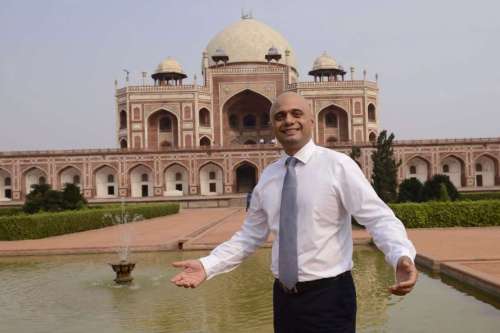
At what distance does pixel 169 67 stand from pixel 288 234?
35.0 meters

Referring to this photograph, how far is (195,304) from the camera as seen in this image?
16.2ft

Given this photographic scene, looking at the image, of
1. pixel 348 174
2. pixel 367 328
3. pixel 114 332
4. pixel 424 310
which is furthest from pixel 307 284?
pixel 424 310

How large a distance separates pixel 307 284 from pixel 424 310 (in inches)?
122

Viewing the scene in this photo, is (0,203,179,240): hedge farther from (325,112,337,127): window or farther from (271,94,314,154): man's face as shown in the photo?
(325,112,337,127): window

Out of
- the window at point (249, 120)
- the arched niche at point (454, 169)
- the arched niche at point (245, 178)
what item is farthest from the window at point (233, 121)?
the arched niche at point (454, 169)

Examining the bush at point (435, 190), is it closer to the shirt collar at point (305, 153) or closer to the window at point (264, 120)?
the shirt collar at point (305, 153)

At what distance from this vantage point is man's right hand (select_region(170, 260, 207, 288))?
1.83 metres

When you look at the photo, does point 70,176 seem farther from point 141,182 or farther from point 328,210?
point 328,210

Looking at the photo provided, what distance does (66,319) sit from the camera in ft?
15.3

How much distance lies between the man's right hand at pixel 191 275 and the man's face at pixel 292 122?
48cm

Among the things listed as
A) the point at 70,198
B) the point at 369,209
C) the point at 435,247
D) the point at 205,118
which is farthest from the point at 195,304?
the point at 205,118

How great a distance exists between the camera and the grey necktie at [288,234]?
1.74 meters

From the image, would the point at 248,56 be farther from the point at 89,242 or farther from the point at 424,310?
the point at 424,310

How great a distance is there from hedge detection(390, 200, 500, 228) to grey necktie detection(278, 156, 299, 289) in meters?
10.0
